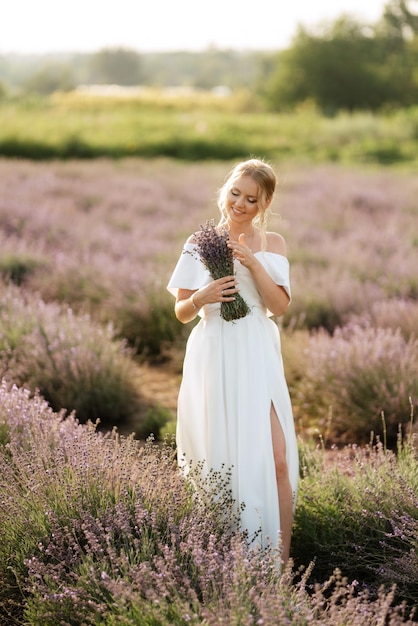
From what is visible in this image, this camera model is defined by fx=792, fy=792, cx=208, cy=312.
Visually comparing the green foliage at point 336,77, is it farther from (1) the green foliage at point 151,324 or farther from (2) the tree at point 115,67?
(2) the tree at point 115,67

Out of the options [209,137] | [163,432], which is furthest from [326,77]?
[163,432]

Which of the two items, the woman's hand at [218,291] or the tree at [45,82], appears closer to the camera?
the woman's hand at [218,291]

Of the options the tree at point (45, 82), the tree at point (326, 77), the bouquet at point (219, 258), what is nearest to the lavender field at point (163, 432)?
the bouquet at point (219, 258)

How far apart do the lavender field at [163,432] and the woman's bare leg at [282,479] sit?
0.16 m

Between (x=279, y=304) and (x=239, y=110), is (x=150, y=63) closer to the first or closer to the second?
(x=239, y=110)

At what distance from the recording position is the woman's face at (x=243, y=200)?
3.27m

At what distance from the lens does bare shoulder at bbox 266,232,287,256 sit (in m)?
3.35

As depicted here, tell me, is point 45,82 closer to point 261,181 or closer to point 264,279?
point 261,181

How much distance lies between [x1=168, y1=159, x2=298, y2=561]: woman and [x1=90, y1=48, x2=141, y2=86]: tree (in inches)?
4862

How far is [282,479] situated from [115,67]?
126m

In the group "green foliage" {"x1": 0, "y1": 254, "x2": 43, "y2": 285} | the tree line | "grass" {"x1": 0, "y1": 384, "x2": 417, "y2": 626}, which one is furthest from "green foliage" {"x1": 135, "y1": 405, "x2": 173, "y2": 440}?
the tree line

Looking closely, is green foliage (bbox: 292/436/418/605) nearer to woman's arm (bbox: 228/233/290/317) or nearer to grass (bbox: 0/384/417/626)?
grass (bbox: 0/384/417/626)

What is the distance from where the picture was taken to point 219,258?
312cm

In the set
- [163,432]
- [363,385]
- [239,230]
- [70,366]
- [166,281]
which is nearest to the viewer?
[239,230]
